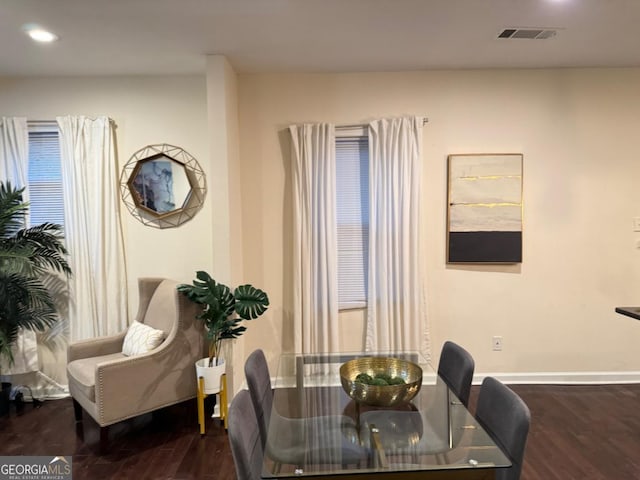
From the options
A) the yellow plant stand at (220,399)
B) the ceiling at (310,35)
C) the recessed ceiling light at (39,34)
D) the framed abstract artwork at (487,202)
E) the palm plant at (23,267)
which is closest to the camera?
the ceiling at (310,35)

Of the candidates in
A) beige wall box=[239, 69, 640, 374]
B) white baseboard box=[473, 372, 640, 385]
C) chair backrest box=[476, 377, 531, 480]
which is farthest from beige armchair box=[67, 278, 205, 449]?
white baseboard box=[473, 372, 640, 385]

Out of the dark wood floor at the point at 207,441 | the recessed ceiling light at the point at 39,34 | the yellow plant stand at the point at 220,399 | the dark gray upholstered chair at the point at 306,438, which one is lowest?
the dark wood floor at the point at 207,441

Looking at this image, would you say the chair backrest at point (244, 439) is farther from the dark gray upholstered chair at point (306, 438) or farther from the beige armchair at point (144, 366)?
the beige armchair at point (144, 366)

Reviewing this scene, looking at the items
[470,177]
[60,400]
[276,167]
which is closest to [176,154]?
[276,167]

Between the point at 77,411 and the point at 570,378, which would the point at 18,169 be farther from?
the point at 570,378

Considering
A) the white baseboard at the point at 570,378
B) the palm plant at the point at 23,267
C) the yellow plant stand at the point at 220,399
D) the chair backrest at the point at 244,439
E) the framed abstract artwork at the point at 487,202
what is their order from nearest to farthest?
1. the chair backrest at the point at 244,439
2. the yellow plant stand at the point at 220,399
3. the palm plant at the point at 23,267
4. the framed abstract artwork at the point at 487,202
5. the white baseboard at the point at 570,378

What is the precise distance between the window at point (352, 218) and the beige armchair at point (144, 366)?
4.16 ft

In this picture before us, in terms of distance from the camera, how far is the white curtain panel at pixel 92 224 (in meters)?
3.34

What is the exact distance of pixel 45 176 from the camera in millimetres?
3402

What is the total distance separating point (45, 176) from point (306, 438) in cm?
315

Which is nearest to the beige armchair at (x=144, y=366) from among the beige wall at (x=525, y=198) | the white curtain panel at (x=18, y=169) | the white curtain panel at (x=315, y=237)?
the white curtain panel at (x=18, y=169)

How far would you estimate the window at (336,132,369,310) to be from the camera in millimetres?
3463

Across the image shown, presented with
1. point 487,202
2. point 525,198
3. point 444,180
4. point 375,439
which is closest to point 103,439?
point 375,439

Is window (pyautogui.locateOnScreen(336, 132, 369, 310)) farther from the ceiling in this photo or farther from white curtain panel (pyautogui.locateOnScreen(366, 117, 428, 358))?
the ceiling
